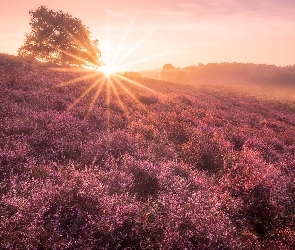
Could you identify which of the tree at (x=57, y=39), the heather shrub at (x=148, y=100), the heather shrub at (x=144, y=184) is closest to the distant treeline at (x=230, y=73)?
the tree at (x=57, y=39)

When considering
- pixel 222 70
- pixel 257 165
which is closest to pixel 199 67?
pixel 222 70

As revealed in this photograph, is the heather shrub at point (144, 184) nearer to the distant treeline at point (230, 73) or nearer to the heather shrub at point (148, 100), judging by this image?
the heather shrub at point (148, 100)

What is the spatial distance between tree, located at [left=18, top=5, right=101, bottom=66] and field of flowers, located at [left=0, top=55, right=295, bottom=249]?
28807mm

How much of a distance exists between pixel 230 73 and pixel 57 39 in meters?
50.5

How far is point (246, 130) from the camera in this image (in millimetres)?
10578

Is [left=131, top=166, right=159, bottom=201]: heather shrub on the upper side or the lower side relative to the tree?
lower

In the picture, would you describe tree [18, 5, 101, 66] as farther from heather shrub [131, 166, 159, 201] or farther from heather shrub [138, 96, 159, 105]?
heather shrub [131, 166, 159, 201]

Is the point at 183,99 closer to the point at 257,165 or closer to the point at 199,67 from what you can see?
the point at 257,165

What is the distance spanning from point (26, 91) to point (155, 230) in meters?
8.55

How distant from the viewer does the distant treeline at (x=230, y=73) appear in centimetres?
6047

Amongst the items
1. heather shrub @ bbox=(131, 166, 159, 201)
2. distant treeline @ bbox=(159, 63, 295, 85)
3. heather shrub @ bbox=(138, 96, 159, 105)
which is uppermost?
distant treeline @ bbox=(159, 63, 295, 85)

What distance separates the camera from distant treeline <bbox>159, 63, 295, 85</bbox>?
198 feet

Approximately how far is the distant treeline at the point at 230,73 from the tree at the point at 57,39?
103 feet

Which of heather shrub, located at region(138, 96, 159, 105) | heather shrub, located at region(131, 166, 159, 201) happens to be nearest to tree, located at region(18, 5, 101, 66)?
heather shrub, located at region(138, 96, 159, 105)
